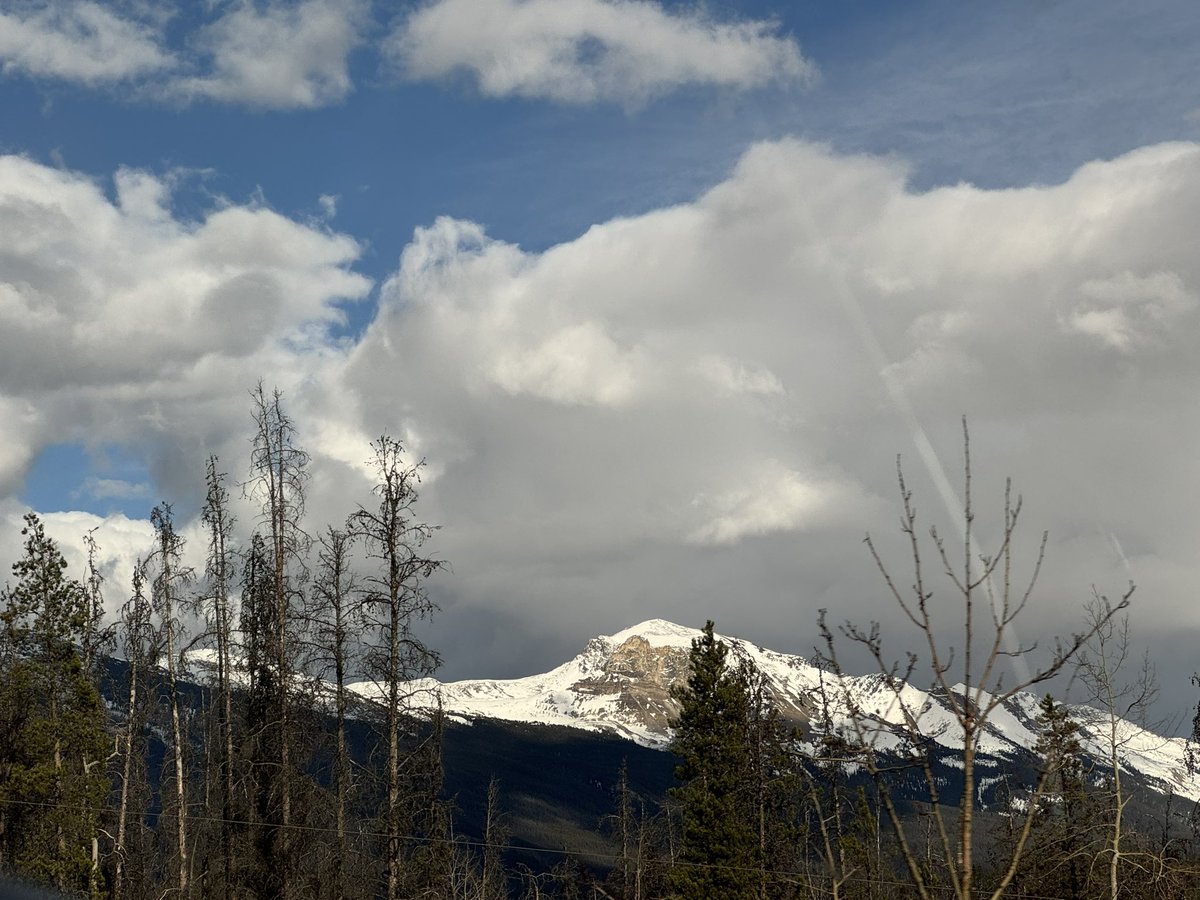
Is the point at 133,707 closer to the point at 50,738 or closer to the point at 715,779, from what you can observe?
the point at 50,738

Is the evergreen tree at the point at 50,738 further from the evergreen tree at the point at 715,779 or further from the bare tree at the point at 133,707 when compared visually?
the evergreen tree at the point at 715,779

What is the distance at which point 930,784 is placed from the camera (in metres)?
5.28

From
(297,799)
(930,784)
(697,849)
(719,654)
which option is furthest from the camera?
(719,654)

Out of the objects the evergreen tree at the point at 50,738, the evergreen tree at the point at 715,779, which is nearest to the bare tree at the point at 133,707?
the evergreen tree at the point at 50,738

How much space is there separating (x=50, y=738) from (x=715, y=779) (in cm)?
2116

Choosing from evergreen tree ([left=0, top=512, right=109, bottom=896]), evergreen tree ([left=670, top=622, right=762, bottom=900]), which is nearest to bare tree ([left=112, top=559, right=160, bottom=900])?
evergreen tree ([left=0, top=512, right=109, bottom=896])

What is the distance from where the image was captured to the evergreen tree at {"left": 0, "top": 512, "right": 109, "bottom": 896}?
98.5 ft

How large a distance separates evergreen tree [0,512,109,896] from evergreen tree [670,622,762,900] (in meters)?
18.1

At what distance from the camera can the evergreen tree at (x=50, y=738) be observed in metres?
30.0

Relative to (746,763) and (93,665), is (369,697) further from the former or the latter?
(746,763)

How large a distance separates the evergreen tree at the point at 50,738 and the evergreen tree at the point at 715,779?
18.1 meters

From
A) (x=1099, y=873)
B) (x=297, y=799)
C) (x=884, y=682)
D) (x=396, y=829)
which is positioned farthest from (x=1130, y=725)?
(x=884, y=682)

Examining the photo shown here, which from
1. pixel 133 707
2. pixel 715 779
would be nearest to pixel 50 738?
pixel 133 707

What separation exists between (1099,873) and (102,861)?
81.1 ft
